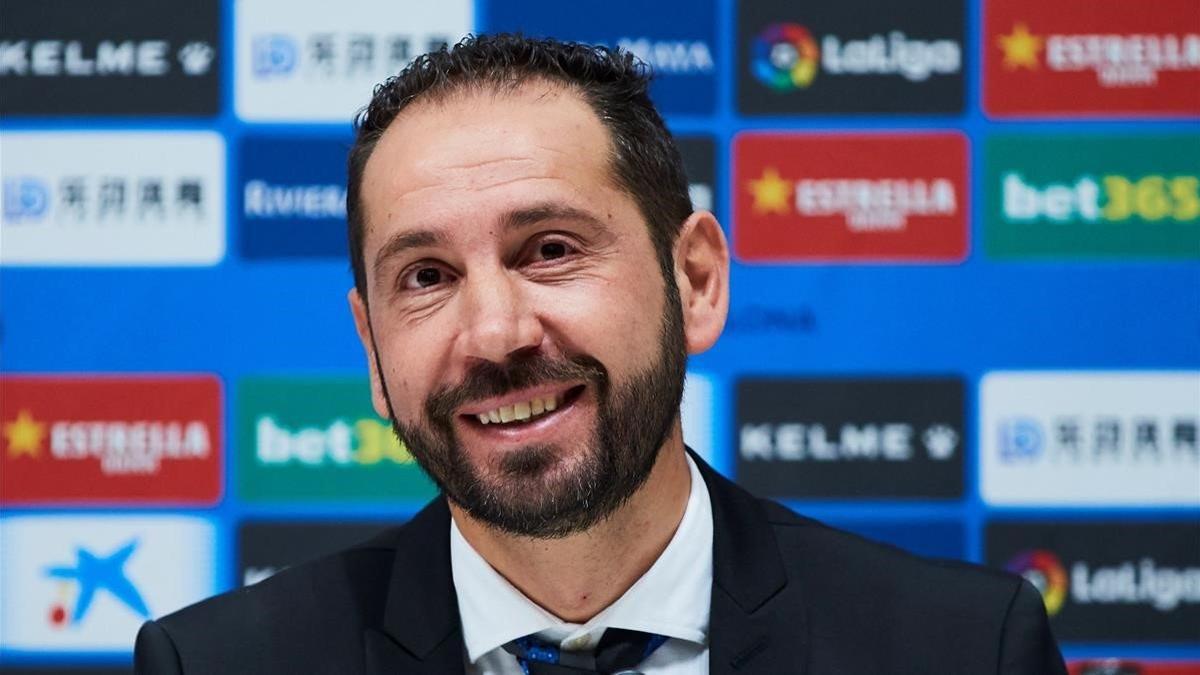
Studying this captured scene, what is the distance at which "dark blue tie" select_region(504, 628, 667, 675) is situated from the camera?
135 cm

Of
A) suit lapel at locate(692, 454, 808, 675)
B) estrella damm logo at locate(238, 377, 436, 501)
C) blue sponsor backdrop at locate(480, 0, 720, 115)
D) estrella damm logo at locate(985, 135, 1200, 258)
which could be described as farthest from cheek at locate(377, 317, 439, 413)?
estrella damm logo at locate(985, 135, 1200, 258)

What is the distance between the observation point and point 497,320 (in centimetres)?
125

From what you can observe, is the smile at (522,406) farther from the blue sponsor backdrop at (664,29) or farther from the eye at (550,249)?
the blue sponsor backdrop at (664,29)

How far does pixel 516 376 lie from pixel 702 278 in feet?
1.18

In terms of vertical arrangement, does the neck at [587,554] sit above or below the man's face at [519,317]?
below

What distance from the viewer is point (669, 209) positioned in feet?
4.81

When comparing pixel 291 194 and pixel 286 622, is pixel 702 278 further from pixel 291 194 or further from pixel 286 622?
pixel 291 194

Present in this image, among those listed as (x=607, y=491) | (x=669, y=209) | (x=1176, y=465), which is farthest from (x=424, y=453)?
(x=1176, y=465)

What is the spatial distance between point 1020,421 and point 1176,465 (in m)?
0.30

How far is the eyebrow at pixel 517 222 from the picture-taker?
130 cm

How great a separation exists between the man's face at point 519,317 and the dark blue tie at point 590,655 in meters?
0.15

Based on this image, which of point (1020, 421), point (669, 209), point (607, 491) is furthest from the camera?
point (1020, 421)

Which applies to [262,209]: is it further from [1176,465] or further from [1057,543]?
[1176,465]

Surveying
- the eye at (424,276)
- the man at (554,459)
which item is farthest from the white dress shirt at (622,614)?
the eye at (424,276)
